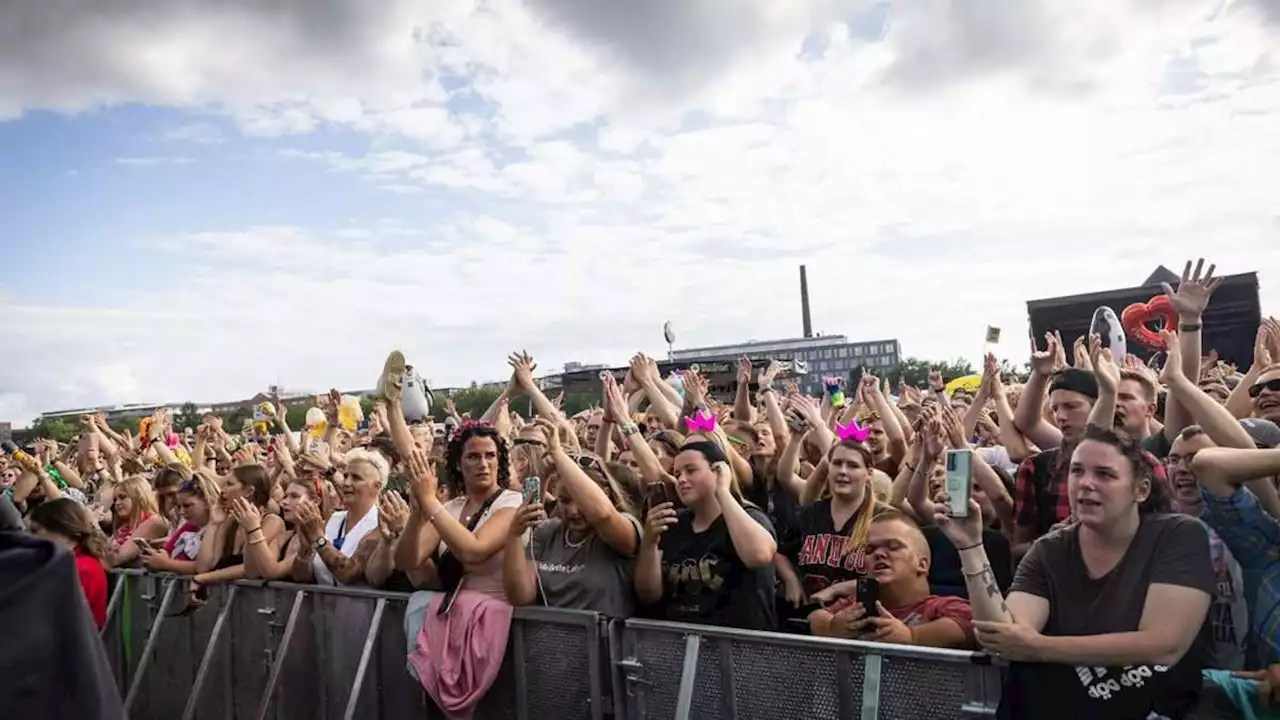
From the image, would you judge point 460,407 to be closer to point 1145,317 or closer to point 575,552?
point 1145,317

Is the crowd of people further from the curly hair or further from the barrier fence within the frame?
the barrier fence

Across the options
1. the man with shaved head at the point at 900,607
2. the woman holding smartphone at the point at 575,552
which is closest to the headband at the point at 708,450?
the woman holding smartphone at the point at 575,552

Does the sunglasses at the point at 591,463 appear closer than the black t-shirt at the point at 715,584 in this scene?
No

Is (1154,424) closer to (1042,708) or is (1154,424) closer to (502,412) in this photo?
(1042,708)

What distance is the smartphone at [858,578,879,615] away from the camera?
11.9 ft

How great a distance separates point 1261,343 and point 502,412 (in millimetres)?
5364

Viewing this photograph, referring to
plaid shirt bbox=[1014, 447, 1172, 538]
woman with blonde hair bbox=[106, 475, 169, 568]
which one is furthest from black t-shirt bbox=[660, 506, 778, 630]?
woman with blonde hair bbox=[106, 475, 169, 568]

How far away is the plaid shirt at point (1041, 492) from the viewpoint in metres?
4.63

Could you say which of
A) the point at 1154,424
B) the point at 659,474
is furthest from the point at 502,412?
the point at 1154,424

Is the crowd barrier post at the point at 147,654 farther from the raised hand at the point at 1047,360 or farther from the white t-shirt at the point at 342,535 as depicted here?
the raised hand at the point at 1047,360

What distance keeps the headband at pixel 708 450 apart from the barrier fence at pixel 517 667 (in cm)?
80

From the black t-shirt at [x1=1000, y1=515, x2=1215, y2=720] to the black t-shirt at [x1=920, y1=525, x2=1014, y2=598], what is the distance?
0.71 m

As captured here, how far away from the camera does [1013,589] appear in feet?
11.4

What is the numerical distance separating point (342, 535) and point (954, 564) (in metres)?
3.80
